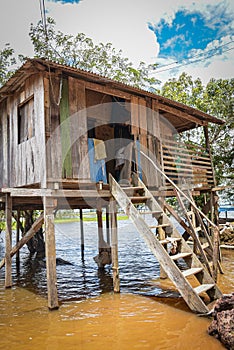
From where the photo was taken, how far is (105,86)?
7.56 metres

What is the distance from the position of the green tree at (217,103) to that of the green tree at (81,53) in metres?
2.31

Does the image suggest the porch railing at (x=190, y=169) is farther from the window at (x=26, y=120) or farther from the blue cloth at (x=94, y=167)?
the window at (x=26, y=120)

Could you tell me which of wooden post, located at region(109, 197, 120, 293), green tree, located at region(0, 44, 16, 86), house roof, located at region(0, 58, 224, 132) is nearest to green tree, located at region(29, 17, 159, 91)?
green tree, located at region(0, 44, 16, 86)

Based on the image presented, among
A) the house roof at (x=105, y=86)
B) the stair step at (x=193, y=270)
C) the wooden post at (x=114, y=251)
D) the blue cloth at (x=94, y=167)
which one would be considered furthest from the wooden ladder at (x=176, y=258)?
the house roof at (x=105, y=86)

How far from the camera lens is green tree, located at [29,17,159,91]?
1466 centimetres

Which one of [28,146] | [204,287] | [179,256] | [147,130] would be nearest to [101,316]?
[179,256]

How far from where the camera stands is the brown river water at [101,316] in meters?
4.81

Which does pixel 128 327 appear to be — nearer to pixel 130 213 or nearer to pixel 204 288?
pixel 204 288

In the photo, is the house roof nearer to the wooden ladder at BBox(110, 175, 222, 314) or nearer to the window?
the window

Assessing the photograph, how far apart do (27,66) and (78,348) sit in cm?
551

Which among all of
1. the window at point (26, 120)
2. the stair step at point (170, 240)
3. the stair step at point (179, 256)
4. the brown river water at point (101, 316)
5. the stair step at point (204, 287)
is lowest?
the brown river water at point (101, 316)

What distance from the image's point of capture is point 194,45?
52.9ft

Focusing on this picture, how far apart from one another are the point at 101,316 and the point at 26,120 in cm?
493

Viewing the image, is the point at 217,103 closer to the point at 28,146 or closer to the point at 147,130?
the point at 147,130
